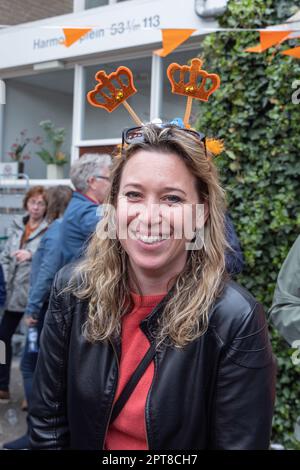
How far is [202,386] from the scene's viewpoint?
4.77 feet

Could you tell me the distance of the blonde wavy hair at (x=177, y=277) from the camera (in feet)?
4.99

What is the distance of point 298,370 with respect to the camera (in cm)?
356

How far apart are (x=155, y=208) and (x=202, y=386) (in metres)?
0.51

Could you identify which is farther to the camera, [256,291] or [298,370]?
[256,291]

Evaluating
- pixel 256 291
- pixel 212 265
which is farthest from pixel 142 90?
pixel 212 265

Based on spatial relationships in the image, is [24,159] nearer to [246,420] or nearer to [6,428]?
[6,428]

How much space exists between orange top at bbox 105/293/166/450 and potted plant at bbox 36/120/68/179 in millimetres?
6062

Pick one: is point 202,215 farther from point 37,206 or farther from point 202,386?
point 37,206

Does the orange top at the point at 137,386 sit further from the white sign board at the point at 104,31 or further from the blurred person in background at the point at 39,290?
the white sign board at the point at 104,31

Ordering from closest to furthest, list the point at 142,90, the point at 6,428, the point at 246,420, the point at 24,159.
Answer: the point at 246,420
the point at 6,428
the point at 142,90
the point at 24,159

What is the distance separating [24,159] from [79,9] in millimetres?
2399

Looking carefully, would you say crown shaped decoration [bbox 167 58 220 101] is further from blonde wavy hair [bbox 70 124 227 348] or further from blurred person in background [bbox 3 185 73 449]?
blurred person in background [bbox 3 185 73 449]

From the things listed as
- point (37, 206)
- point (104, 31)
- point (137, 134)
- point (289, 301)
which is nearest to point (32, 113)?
point (104, 31)

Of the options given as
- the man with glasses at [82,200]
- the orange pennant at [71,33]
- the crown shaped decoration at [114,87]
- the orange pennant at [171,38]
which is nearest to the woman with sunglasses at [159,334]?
the crown shaped decoration at [114,87]
